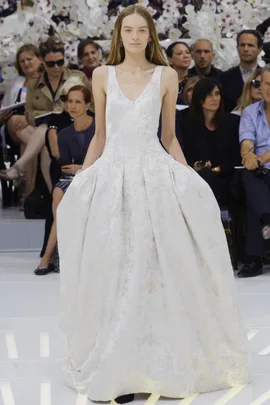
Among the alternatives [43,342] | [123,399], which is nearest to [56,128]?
[43,342]

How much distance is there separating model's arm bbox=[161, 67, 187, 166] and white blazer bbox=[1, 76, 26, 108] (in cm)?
464

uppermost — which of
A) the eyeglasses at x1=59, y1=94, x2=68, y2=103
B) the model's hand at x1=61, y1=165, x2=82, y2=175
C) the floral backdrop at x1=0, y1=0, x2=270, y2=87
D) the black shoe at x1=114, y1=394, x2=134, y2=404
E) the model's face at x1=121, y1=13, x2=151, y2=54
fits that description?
the model's face at x1=121, y1=13, x2=151, y2=54

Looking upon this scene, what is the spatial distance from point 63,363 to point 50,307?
5.07ft

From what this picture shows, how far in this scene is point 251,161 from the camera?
7.07 m

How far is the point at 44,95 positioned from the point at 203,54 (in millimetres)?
1259

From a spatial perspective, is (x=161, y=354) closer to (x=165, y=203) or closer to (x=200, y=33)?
(x=165, y=203)

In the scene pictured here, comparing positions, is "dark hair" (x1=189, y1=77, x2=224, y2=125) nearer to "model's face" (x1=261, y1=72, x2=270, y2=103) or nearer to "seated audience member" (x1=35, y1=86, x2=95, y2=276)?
"model's face" (x1=261, y1=72, x2=270, y2=103)

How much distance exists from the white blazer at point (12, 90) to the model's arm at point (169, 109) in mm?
4645

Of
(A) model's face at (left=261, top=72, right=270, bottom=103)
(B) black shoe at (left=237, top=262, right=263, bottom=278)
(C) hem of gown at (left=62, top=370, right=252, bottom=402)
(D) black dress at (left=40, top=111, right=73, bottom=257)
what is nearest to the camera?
(C) hem of gown at (left=62, top=370, right=252, bottom=402)

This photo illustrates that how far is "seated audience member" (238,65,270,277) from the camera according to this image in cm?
701

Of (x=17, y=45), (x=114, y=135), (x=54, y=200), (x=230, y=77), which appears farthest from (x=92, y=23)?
(x=114, y=135)

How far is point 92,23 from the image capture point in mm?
9359

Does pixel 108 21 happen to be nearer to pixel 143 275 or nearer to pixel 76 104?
pixel 76 104

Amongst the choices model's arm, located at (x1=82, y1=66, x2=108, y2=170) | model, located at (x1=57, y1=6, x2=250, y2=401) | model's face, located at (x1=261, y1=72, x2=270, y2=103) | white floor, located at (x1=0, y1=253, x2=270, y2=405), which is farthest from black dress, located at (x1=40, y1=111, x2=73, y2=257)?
model, located at (x1=57, y1=6, x2=250, y2=401)
